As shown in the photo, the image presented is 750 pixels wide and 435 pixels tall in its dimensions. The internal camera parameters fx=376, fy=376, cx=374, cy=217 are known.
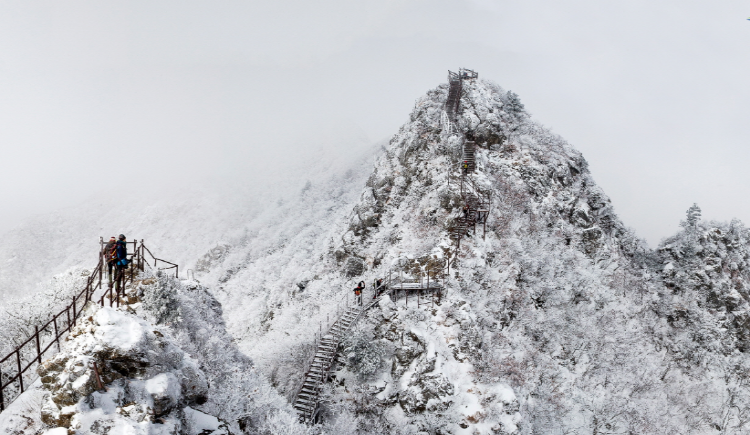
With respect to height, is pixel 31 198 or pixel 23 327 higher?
pixel 23 327

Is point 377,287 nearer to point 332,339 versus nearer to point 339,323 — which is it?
point 339,323

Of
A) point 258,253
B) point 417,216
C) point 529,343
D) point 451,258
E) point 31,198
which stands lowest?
point 31,198

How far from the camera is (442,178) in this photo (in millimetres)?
33094

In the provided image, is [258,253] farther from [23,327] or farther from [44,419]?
[44,419]

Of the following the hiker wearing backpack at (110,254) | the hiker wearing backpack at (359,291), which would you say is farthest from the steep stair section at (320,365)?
the hiker wearing backpack at (110,254)

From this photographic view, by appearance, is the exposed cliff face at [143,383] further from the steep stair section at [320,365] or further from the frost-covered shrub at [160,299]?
the steep stair section at [320,365]

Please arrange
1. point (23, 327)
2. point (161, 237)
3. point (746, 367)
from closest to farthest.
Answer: point (23, 327) < point (746, 367) < point (161, 237)

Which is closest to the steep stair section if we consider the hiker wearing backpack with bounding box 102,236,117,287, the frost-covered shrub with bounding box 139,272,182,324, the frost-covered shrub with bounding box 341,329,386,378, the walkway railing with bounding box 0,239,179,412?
the frost-covered shrub with bounding box 341,329,386,378

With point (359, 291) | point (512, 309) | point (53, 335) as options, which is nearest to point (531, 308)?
point (512, 309)

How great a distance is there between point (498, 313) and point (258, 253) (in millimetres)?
51408

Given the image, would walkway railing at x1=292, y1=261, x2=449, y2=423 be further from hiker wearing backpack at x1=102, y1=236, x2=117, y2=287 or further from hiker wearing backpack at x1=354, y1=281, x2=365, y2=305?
hiker wearing backpack at x1=102, y1=236, x2=117, y2=287

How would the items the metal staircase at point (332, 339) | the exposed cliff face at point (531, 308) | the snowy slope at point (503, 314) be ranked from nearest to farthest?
1. the metal staircase at point (332, 339)
2. the snowy slope at point (503, 314)
3. the exposed cliff face at point (531, 308)

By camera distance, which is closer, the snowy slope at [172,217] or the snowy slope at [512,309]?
the snowy slope at [512,309]

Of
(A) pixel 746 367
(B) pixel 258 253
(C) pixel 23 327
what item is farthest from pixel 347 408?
(B) pixel 258 253
